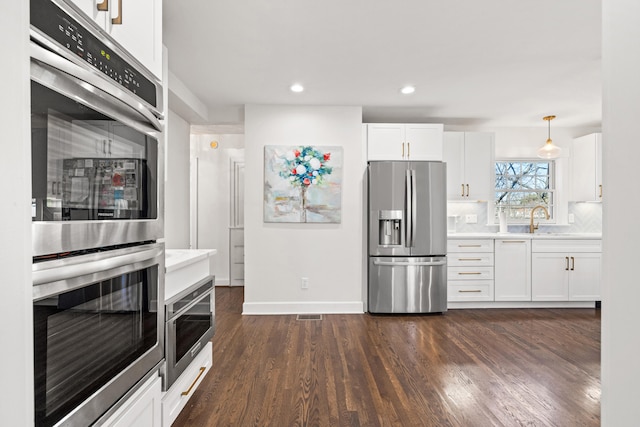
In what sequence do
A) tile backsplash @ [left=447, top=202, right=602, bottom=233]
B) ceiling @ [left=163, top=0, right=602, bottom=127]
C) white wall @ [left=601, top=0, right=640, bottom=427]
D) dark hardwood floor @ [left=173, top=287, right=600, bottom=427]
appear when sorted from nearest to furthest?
white wall @ [left=601, top=0, right=640, bottom=427] < dark hardwood floor @ [left=173, top=287, right=600, bottom=427] < ceiling @ [left=163, top=0, right=602, bottom=127] < tile backsplash @ [left=447, top=202, right=602, bottom=233]

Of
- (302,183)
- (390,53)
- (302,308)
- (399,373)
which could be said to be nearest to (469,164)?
(302,183)

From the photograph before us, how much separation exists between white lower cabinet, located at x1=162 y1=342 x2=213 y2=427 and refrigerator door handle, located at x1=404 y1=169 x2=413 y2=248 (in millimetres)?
2513

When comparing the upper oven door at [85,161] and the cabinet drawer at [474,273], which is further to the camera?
the cabinet drawer at [474,273]

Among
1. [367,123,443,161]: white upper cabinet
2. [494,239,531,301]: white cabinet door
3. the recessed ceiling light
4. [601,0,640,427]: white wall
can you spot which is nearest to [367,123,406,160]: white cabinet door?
[367,123,443,161]: white upper cabinet

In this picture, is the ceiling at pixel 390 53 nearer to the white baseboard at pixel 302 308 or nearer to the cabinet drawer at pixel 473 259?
the cabinet drawer at pixel 473 259

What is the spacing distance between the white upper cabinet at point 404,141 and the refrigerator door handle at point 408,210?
0.35 meters

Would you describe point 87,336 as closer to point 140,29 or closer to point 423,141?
point 140,29

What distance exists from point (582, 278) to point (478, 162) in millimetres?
1938

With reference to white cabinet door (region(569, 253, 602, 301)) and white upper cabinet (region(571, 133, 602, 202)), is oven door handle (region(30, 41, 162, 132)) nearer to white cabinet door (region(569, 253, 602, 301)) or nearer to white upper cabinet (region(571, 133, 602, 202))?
white cabinet door (region(569, 253, 602, 301))

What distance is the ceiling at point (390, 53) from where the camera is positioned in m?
2.12

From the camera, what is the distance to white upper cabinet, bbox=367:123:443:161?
4105mm

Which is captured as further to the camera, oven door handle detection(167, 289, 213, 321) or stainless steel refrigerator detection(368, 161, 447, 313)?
stainless steel refrigerator detection(368, 161, 447, 313)

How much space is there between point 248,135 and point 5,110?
3.48m

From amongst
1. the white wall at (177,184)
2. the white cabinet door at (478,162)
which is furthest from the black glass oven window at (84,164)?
the white cabinet door at (478,162)
